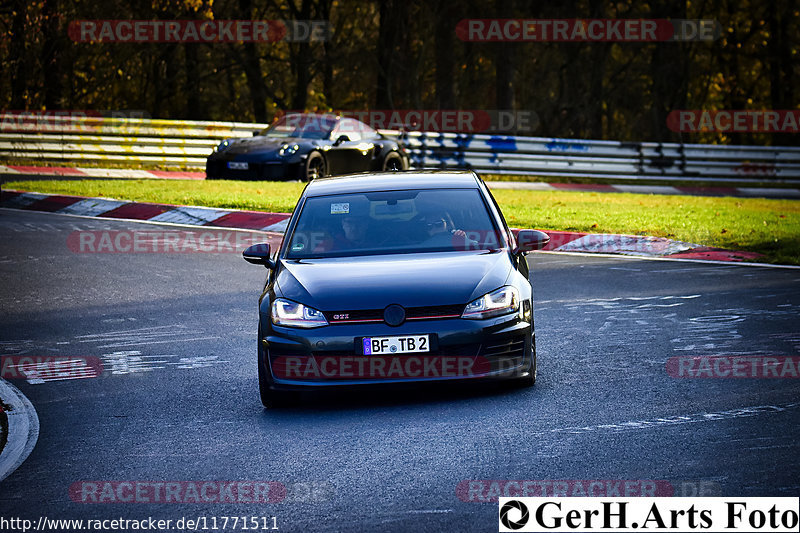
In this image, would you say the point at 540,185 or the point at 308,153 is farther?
the point at 540,185

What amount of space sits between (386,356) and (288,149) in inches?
639

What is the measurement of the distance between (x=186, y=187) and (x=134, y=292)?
987 centimetres

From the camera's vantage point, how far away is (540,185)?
2648 cm

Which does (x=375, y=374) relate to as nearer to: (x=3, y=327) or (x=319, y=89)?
(x=3, y=327)

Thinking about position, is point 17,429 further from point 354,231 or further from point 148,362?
point 354,231

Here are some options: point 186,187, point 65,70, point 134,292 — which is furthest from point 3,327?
point 65,70

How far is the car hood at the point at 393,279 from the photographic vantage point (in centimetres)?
770

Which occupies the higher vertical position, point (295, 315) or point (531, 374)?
point (295, 315)

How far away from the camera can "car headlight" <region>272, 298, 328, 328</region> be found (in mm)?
7707

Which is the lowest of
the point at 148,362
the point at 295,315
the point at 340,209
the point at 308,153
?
the point at 148,362

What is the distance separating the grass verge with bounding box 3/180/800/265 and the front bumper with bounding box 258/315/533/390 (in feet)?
25.6

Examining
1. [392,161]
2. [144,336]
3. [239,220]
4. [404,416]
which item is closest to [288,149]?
[392,161]

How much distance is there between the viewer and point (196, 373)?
9023 millimetres

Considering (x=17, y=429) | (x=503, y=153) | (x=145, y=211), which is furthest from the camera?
(x=503, y=153)
